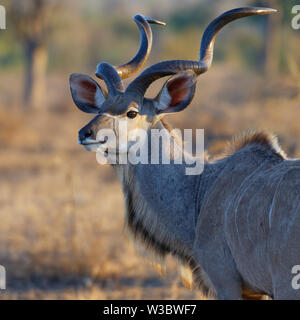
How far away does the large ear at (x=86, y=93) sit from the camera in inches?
142

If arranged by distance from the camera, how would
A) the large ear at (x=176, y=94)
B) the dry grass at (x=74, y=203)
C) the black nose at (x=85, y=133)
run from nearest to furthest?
the black nose at (x=85, y=133), the large ear at (x=176, y=94), the dry grass at (x=74, y=203)

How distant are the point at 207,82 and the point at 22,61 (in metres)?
12.0

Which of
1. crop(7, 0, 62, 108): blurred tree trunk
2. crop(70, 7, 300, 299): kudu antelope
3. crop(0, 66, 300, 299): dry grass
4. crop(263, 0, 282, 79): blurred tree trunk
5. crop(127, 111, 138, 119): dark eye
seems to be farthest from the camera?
crop(263, 0, 282, 79): blurred tree trunk

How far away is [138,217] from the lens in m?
3.40

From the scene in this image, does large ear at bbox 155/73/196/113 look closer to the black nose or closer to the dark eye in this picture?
the dark eye

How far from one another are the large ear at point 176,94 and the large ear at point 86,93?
0.36 meters

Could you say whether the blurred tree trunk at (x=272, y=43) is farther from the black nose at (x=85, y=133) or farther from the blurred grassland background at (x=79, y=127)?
the black nose at (x=85, y=133)

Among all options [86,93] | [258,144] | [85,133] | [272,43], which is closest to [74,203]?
[86,93]

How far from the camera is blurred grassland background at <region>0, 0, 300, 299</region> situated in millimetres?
5348

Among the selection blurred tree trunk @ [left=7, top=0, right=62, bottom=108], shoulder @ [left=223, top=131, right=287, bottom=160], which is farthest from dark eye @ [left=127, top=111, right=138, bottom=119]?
blurred tree trunk @ [left=7, top=0, right=62, bottom=108]

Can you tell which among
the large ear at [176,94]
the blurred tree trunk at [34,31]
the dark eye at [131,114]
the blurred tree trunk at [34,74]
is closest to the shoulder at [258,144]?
the large ear at [176,94]

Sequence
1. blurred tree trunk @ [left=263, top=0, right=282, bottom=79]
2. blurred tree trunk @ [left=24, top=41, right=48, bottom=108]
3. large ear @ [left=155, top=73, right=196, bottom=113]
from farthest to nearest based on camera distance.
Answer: blurred tree trunk @ [left=263, top=0, right=282, bottom=79] < blurred tree trunk @ [left=24, top=41, right=48, bottom=108] < large ear @ [left=155, top=73, right=196, bottom=113]

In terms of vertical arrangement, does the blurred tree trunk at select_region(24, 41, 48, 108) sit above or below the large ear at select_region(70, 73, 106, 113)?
above
